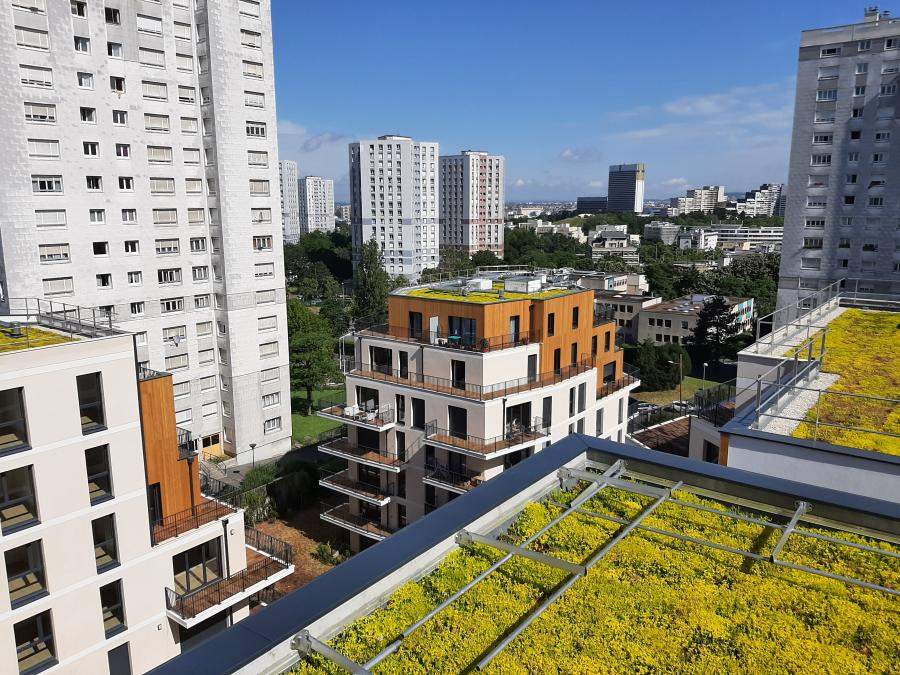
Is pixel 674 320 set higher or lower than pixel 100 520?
lower

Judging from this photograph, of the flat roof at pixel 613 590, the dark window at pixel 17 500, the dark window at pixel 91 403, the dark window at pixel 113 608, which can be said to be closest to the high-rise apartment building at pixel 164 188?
the dark window at pixel 91 403

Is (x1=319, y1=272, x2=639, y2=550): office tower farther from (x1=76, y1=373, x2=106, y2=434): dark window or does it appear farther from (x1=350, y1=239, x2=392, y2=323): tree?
(x1=350, y1=239, x2=392, y2=323): tree

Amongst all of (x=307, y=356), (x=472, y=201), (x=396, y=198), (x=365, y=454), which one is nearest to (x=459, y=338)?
(x=365, y=454)

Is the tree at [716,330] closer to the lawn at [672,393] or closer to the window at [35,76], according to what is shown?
the lawn at [672,393]

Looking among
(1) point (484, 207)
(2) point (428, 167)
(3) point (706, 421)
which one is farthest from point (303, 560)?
(1) point (484, 207)

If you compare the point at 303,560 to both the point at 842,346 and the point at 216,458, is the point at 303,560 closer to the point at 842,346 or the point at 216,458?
the point at 216,458

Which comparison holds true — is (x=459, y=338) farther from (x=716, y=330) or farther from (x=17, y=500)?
(x=716, y=330)
